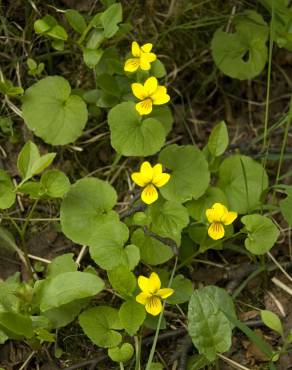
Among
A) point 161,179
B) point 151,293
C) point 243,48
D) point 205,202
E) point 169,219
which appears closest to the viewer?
point 151,293

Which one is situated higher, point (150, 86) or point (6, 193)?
point (150, 86)

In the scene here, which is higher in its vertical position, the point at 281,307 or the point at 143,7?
the point at 143,7

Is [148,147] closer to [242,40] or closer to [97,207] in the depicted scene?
[97,207]

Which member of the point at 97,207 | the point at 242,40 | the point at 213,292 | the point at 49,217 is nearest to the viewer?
the point at 213,292

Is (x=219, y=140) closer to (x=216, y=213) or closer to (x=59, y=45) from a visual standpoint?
(x=216, y=213)

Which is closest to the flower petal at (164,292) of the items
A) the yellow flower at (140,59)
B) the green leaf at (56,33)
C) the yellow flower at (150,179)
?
the yellow flower at (150,179)

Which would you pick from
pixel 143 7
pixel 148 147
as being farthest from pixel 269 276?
pixel 143 7

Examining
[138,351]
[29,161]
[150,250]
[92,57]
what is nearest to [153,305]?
[138,351]
